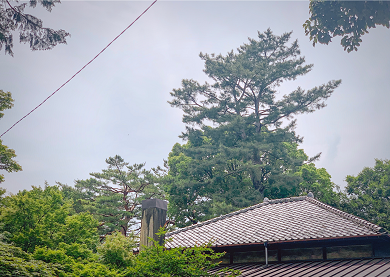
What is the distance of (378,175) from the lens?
29.8 m

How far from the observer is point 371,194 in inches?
1154

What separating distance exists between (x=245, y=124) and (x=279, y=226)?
20.1m

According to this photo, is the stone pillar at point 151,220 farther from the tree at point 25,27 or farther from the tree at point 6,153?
the tree at point 6,153

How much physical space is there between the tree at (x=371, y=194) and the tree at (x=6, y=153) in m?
28.5

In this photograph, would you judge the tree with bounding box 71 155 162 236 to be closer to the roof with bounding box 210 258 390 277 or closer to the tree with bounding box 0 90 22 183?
the tree with bounding box 0 90 22 183

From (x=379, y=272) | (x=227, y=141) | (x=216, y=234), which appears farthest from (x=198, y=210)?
(x=379, y=272)

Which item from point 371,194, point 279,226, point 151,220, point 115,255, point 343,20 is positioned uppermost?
point 343,20

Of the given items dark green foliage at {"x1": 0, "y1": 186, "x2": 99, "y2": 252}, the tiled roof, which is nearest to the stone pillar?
the tiled roof

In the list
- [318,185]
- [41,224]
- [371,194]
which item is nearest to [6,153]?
[41,224]

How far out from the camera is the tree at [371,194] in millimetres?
26688

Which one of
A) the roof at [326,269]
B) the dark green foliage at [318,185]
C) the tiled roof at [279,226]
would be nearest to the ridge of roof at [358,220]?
the tiled roof at [279,226]

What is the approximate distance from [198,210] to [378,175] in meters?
18.9

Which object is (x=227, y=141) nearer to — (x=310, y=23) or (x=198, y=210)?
(x=198, y=210)

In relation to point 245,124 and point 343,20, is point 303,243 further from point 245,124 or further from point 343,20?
point 245,124
